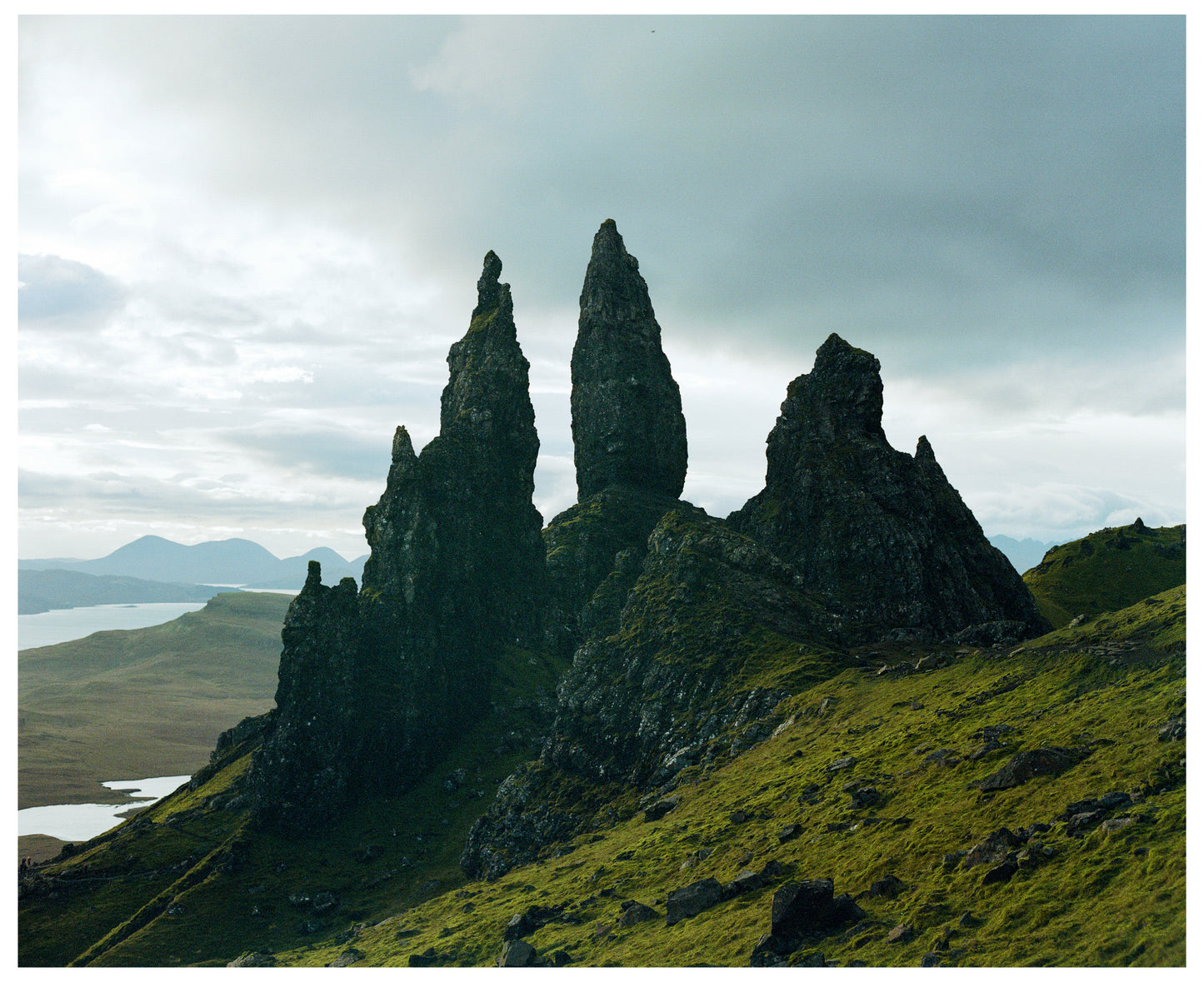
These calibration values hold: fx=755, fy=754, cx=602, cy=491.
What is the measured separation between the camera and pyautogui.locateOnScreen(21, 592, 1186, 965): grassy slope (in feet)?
127

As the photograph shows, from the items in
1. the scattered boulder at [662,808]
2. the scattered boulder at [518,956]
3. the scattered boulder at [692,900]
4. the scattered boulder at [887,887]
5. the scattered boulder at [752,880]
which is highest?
the scattered boulder at [887,887]

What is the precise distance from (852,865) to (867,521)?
11433 centimetres

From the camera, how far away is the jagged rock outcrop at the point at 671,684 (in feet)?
347

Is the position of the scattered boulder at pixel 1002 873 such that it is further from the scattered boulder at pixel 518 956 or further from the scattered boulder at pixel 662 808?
the scattered boulder at pixel 662 808

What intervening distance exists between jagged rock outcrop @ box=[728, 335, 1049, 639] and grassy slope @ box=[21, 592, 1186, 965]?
2963 centimetres

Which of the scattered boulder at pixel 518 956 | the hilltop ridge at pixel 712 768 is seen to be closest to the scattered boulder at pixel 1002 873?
the hilltop ridge at pixel 712 768

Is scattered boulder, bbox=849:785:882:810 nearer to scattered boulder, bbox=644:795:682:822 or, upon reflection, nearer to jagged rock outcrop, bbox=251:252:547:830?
scattered boulder, bbox=644:795:682:822

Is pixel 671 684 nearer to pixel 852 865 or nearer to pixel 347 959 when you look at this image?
pixel 347 959

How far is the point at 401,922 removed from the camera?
299ft

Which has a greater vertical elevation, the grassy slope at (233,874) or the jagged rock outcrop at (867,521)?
the jagged rock outcrop at (867,521)

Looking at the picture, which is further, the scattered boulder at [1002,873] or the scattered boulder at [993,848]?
the scattered boulder at [993,848]

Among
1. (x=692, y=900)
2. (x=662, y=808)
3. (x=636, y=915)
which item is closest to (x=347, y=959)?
(x=662, y=808)

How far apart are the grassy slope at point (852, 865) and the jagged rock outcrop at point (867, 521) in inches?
1167
